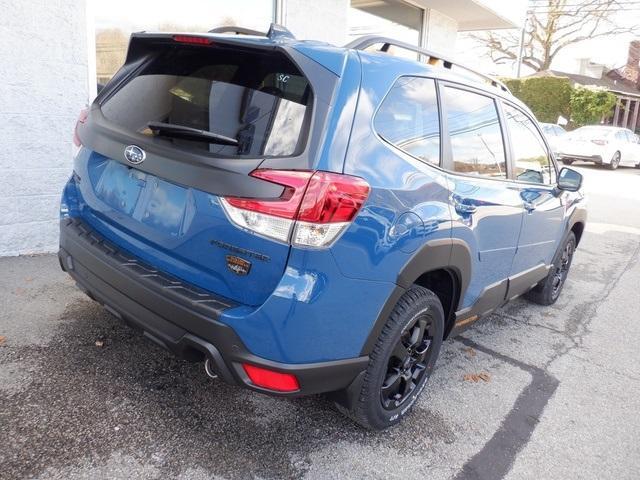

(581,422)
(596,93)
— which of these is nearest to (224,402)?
(581,422)

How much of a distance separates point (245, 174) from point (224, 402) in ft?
4.48

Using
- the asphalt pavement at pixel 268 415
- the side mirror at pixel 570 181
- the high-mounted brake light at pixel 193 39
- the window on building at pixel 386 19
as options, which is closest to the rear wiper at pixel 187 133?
the high-mounted brake light at pixel 193 39

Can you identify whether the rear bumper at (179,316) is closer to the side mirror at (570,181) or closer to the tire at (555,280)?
the side mirror at (570,181)

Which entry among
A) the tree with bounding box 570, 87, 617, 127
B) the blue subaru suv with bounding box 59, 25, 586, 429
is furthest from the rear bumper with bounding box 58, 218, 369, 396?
the tree with bounding box 570, 87, 617, 127

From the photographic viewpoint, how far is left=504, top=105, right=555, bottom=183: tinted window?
3.69 metres

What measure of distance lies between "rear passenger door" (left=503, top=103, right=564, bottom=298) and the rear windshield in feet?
6.39

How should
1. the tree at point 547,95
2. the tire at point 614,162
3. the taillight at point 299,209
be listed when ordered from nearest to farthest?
1. the taillight at point 299,209
2. the tire at point 614,162
3. the tree at point 547,95

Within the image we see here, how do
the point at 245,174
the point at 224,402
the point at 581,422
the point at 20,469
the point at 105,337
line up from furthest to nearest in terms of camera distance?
the point at 105,337, the point at 581,422, the point at 224,402, the point at 20,469, the point at 245,174

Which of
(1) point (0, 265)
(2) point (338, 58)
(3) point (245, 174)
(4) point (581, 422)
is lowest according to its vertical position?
(4) point (581, 422)

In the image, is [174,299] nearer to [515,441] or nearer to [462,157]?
[462,157]

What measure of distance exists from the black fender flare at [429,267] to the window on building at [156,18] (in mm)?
3907

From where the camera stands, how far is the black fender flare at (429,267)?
2.39 m

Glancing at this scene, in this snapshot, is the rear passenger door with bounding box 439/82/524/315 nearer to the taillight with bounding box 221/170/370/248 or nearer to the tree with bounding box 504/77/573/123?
the taillight with bounding box 221/170/370/248

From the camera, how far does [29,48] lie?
441 cm
